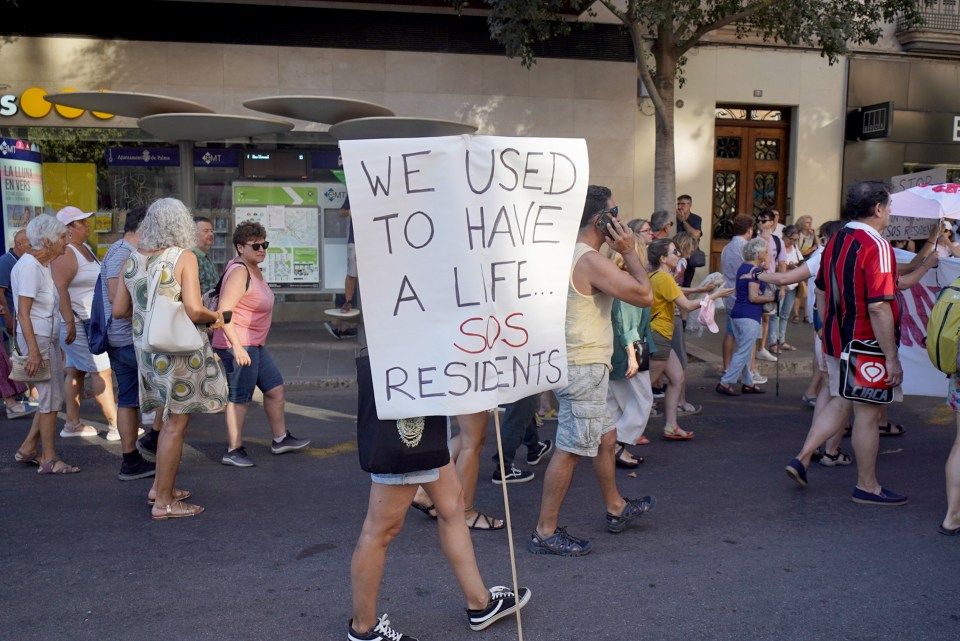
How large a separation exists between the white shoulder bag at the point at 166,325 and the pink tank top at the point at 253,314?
1043 millimetres

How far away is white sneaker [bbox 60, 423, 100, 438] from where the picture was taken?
6.91 meters

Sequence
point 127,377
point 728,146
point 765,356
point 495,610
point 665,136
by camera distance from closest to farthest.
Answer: point 495,610
point 127,377
point 765,356
point 665,136
point 728,146

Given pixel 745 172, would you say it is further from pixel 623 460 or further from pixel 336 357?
pixel 623 460

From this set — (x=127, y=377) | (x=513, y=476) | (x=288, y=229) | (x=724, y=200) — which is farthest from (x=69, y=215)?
(x=724, y=200)

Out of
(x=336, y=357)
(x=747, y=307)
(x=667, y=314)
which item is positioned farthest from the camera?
(x=336, y=357)

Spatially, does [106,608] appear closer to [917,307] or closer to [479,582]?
[479,582]

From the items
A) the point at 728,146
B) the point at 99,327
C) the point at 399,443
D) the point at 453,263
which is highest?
the point at 728,146

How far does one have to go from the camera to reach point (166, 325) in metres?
4.80

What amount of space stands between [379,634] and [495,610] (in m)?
0.51

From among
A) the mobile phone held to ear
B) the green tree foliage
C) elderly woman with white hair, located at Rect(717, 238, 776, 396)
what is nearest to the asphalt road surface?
the mobile phone held to ear

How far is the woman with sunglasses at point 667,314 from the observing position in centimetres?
637

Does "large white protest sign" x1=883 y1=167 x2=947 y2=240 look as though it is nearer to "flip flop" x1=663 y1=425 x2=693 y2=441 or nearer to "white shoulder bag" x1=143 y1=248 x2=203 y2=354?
"flip flop" x1=663 y1=425 x2=693 y2=441

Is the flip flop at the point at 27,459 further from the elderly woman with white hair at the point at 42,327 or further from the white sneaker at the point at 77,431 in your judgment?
the white sneaker at the point at 77,431

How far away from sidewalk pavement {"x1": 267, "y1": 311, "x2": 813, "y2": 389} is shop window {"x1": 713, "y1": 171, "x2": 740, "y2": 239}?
2960 millimetres
